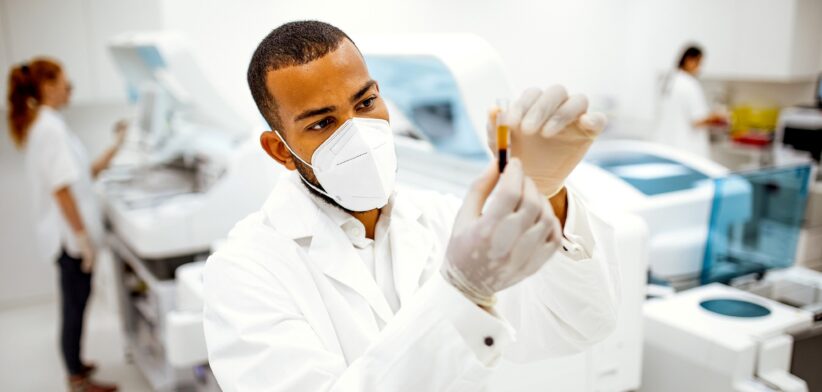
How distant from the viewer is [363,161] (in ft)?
3.29

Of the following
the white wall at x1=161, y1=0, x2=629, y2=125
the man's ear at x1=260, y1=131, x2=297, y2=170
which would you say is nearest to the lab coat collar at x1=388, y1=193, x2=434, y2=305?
the man's ear at x1=260, y1=131, x2=297, y2=170

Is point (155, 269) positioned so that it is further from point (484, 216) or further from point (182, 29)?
point (484, 216)

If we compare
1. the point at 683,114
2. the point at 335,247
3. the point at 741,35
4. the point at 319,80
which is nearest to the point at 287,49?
the point at 319,80

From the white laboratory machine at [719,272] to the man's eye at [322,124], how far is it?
935mm

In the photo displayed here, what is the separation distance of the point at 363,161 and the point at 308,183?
5.2 inches

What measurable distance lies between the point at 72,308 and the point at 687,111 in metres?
4.26

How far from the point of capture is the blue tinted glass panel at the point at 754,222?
197 centimetres

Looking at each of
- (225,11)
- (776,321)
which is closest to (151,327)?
(225,11)

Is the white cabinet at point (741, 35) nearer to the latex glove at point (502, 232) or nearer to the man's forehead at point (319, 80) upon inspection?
the man's forehead at point (319, 80)

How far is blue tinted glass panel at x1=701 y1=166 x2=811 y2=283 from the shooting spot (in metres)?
1.97

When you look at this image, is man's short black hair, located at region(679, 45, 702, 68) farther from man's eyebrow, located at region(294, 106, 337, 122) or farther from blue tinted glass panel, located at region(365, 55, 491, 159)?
man's eyebrow, located at region(294, 106, 337, 122)

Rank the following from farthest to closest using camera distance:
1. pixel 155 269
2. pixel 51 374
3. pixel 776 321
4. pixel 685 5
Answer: pixel 685 5, pixel 51 374, pixel 155 269, pixel 776 321

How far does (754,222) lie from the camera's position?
2070mm

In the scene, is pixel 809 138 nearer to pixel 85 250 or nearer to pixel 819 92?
pixel 819 92
